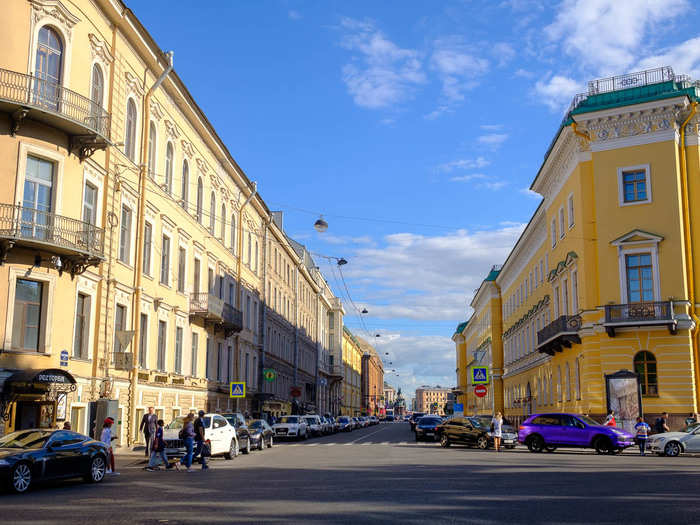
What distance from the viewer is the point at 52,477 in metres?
15.4

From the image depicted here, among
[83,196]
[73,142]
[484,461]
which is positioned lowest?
[484,461]

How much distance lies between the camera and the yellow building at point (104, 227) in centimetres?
2147

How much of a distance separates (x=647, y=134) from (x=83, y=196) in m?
25.8

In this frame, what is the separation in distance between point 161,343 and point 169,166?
7.94 meters

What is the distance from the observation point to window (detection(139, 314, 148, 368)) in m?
29.8

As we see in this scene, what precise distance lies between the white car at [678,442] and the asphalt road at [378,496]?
653 centimetres

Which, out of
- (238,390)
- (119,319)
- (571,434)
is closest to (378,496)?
(119,319)

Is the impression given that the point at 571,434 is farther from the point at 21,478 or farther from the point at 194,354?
the point at 21,478

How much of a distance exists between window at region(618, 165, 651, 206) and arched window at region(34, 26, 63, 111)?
25704mm

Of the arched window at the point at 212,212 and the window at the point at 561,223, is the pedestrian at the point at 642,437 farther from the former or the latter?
the arched window at the point at 212,212

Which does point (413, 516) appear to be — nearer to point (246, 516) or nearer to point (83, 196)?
point (246, 516)

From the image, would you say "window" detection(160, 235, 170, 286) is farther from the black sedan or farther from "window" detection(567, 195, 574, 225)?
"window" detection(567, 195, 574, 225)

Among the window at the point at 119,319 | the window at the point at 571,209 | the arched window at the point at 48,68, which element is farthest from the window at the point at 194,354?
the window at the point at 571,209

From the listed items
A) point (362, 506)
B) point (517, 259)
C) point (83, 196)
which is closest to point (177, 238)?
point (83, 196)
